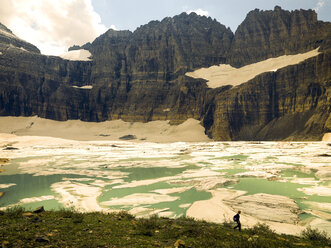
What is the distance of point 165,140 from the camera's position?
94.8 metres

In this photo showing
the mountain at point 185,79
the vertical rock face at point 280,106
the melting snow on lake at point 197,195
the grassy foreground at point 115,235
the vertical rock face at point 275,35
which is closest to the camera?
the grassy foreground at point 115,235

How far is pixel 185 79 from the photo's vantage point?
391ft

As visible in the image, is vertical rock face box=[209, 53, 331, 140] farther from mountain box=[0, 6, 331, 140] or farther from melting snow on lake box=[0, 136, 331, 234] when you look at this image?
melting snow on lake box=[0, 136, 331, 234]

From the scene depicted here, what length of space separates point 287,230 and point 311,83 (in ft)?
273

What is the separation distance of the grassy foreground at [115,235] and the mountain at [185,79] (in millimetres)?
70713

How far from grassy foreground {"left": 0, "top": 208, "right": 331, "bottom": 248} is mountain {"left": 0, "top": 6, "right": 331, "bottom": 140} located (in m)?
70.7

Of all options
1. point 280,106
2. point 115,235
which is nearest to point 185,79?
point 280,106

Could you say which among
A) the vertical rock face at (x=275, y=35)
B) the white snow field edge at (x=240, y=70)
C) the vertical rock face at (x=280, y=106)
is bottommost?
the vertical rock face at (x=280, y=106)

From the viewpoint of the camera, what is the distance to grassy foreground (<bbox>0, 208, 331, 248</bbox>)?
6719mm

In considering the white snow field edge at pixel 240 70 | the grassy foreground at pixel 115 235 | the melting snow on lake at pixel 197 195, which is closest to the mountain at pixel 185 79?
the white snow field edge at pixel 240 70

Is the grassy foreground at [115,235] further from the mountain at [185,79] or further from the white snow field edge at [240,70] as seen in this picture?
the white snow field edge at [240,70]

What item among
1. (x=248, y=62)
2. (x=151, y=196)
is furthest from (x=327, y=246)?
(x=248, y=62)

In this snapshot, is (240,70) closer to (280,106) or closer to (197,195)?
(280,106)

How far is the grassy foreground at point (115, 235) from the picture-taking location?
22.0ft
